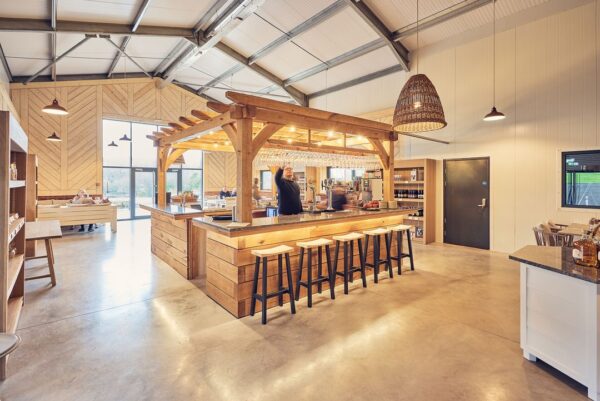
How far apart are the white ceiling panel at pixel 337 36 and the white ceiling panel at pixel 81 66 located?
22.0 ft

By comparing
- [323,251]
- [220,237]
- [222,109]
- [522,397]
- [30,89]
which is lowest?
[522,397]

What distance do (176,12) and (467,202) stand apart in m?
8.62

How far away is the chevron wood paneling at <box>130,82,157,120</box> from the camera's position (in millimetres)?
11935

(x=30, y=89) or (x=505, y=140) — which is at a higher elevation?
(x=30, y=89)

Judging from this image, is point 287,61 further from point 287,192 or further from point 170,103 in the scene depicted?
point 287,192

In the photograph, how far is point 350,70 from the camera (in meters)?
9.88

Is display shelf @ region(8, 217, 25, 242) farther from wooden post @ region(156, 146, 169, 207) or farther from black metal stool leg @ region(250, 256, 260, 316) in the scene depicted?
wooden post @ region(156, 146, 169, 207)

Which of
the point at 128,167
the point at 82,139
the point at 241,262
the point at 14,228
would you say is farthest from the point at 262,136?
the point at 128,167

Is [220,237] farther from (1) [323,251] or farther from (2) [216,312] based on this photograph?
(1) [323,251]

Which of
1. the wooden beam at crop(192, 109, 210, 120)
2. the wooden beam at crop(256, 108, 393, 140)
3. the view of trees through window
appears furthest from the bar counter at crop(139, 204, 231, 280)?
the view of trees through window

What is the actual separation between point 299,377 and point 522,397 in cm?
170

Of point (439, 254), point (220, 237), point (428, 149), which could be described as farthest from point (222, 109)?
point (428, 149)

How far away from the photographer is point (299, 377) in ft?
8.27

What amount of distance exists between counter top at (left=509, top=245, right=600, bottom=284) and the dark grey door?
4.79 metres
